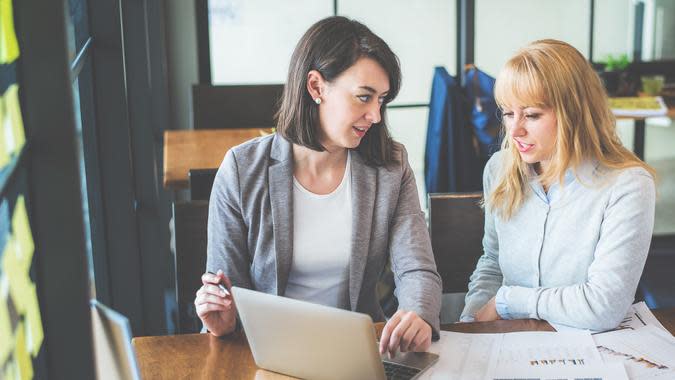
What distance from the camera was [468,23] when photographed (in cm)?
438

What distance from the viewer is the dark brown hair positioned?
1600mm

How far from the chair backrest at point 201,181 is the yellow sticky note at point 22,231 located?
130cm

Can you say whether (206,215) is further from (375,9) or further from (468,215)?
(375,9)

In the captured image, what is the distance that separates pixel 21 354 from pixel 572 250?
1.08 m

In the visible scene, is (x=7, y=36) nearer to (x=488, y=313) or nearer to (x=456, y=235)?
(x=488, y=313)

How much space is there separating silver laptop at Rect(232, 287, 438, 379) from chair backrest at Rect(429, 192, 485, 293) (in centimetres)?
62

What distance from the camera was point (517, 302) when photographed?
153 centimetres

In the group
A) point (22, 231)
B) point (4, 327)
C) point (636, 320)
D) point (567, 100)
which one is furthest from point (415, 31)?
point (4, 327)

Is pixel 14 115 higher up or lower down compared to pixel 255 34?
lower down

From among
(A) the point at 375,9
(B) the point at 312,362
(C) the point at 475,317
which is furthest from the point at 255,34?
(B) the point at 312,362

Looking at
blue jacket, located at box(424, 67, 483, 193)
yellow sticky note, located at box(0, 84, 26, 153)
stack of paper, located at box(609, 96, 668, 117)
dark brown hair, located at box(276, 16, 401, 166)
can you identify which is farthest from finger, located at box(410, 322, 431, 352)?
stack of paper, located at box(609, 96, 668, 117)

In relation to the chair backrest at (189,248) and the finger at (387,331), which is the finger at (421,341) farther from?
the chair backrest at (189,248)

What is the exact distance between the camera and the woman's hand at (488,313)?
1626 mm

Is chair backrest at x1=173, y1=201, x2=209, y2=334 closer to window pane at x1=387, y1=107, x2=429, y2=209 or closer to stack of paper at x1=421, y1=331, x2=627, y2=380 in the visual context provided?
stack of paper at x1=421, y1=331, x2=627, y2=380
